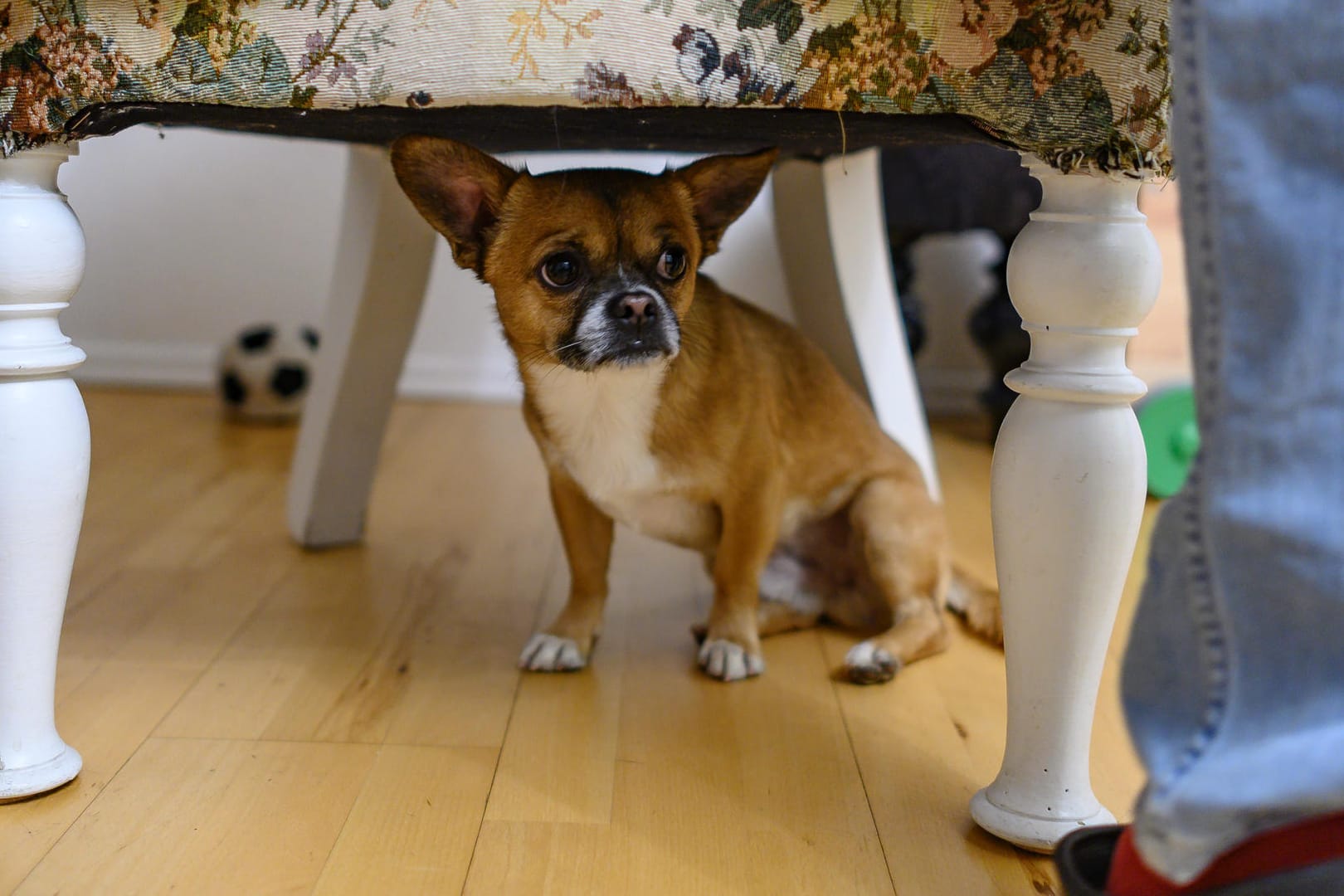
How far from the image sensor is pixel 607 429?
4.58 ft

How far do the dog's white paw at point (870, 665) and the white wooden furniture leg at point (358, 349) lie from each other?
80 centimetres

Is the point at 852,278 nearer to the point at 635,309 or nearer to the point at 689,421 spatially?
the point at 689,421

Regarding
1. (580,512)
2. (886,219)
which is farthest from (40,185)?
(886,219)

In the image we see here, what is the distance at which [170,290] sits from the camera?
9.82ft

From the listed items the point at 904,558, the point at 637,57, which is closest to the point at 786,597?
the point at 904,558

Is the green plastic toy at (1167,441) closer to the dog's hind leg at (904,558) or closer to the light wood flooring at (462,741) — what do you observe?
the light wood flooring at (462,741)

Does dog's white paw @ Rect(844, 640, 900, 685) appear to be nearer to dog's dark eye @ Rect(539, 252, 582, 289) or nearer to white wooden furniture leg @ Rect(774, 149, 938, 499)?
white wooden furniture leg @ Rect(774, 149, 938, 499)

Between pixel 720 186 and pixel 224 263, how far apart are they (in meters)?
2.00

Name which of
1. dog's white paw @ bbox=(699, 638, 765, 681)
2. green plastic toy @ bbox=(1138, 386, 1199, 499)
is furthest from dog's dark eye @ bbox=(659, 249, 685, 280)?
green plastic toy @ bbox=(1138, 386, 1199, 499)

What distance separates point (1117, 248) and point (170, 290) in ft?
8.63

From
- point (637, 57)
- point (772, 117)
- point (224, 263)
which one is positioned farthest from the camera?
point (224, 263)

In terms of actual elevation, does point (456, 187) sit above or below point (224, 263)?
above

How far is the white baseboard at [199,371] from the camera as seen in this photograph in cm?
301

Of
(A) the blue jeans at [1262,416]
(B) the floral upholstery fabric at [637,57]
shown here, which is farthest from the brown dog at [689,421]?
(A) the blue jeans at [1262,416]
